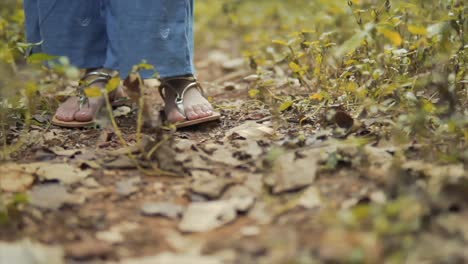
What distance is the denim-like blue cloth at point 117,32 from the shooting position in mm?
1984

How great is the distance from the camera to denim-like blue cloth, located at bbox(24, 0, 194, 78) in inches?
78.1

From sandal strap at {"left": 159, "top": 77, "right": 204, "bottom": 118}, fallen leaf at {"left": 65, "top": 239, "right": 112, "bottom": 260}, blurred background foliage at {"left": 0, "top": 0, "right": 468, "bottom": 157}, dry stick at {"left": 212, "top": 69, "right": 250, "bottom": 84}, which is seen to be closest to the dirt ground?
fallen leaf at {"left": 65, "top": 239, "right": 112, "bottom": 260}

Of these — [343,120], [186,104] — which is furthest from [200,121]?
[343,120]

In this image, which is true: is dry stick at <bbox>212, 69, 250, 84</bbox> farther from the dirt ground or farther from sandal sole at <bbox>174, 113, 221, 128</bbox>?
the dirt ground

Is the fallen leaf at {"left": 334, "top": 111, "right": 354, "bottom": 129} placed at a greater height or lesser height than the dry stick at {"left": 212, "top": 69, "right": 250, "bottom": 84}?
greater

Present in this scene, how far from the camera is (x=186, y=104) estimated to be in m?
2.15

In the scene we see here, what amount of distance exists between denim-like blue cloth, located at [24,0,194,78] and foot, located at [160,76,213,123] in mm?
74

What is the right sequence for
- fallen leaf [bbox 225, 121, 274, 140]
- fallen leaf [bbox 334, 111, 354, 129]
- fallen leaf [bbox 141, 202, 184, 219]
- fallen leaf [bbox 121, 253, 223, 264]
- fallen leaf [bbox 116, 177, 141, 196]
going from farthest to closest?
fallen leaf [bbox 225, 121, 274, 140], fallen leaf [bbox 334, 111, 354, 129], fallen leaf [bbox 116, 177, 141, 196], fallen leaf [bbox 141, 202, 184, 219], fallen leaf [bbox 121, 253, 223, 264]

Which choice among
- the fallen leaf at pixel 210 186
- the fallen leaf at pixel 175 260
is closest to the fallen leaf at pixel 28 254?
the fallen leaf at pixel 175 260

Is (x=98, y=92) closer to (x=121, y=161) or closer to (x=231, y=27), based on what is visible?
(x=121, y=161)

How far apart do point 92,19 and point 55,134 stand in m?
0.44

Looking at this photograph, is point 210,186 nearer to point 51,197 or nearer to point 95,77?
point 51,197

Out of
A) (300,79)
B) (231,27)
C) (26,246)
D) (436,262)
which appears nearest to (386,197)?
(436,262)

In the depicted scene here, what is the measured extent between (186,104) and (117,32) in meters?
0.33
